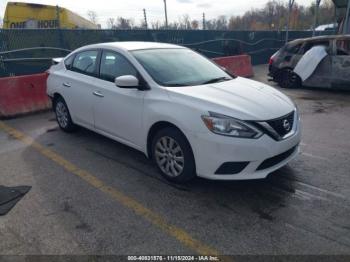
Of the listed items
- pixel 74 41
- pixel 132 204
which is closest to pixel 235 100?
pixel 132 204

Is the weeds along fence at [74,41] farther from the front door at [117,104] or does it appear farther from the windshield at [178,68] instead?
the windshield at [178,68]

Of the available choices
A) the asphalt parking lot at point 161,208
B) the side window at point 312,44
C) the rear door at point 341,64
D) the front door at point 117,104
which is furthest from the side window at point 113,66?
the side window at point 312,44

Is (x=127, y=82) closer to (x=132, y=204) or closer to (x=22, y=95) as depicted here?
(x=132, y=204)

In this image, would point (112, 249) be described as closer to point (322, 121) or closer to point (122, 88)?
point (122, 88)

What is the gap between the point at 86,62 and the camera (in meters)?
5.36

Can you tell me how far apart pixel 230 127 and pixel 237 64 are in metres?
9.38

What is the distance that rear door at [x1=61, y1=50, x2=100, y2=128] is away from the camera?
5.08 metres

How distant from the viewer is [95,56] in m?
5.13

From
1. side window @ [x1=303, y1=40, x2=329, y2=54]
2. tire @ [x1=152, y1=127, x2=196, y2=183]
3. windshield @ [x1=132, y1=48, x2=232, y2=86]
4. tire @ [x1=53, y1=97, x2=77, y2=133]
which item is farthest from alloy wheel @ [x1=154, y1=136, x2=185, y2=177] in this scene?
side window @ [x1=303, y1=40, x2=329, y2=54]

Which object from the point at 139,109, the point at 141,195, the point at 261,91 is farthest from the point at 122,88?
Answer: the point at 261,91

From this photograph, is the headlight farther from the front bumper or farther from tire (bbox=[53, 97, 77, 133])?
tire (bbox=[53, 97, 77, 133])

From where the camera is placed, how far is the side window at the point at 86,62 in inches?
202

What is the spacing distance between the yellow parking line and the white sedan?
622mm

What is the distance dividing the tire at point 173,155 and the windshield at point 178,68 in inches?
27.1
